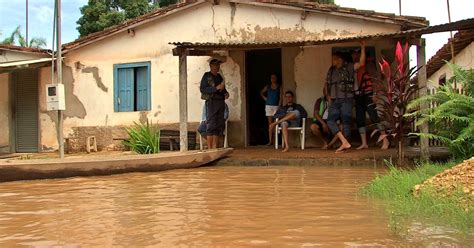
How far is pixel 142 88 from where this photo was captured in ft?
39.0

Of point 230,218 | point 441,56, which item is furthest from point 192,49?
point 441,56

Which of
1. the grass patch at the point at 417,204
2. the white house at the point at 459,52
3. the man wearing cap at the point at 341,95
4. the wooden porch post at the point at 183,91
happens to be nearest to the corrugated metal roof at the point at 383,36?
the wooden porch post at the point at 183,91

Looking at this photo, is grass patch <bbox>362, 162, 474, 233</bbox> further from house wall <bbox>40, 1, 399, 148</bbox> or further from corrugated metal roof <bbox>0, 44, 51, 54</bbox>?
corrugated metal roof <bbox>0, 44, 51, 54</bbox>

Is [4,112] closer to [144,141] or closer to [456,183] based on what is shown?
[144,141]

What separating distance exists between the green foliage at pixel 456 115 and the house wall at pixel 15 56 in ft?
29.2

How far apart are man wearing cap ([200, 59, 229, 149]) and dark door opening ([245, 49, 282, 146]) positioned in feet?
6.68

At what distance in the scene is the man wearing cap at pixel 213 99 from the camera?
970 centimetres

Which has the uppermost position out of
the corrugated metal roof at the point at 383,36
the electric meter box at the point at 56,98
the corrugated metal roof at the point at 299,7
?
the corrugated metal roof at the point at 299,7

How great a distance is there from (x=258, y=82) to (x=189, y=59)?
202cm

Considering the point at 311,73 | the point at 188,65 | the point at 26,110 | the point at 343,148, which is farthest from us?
the point at 26,110

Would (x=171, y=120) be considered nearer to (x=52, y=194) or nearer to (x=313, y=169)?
(x=313, y=169)

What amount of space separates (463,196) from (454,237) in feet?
3.16

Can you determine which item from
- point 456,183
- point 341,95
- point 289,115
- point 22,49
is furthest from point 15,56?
point 456,183

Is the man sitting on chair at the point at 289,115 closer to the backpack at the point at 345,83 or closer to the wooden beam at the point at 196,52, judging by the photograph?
the backpack at the point at 345,83
